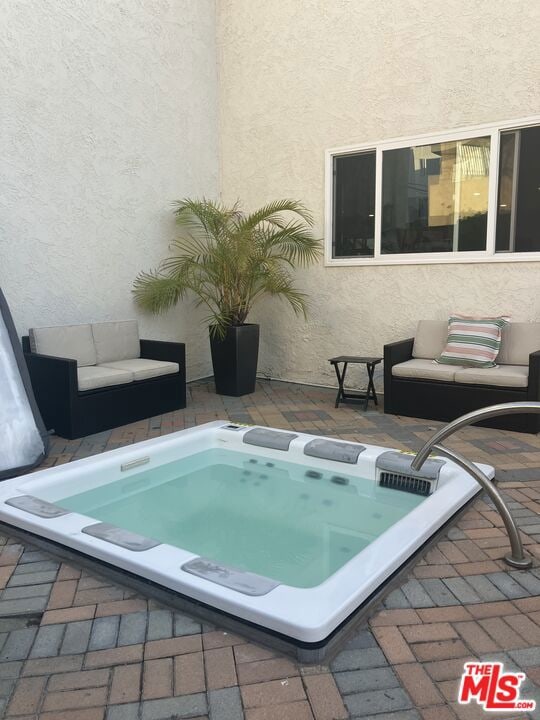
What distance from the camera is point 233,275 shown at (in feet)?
19.9

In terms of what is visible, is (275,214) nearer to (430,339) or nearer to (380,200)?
(380,200)

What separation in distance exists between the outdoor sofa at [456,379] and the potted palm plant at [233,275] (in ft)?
4.99

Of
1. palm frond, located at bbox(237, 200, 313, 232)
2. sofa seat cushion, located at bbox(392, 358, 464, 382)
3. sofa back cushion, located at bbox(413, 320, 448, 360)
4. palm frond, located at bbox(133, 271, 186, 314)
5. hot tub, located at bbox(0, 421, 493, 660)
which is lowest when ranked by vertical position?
hot tub, located at bbox(0, 421, 493, 660)

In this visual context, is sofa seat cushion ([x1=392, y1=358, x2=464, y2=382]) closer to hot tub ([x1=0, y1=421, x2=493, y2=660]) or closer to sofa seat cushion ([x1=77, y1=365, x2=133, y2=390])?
hot tub ([x1=0, y1=421, x2=493, y2=660])

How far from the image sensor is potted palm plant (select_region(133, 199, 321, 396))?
19.7 feet

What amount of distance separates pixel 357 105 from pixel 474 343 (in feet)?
9.55

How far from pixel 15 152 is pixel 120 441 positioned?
266 cm

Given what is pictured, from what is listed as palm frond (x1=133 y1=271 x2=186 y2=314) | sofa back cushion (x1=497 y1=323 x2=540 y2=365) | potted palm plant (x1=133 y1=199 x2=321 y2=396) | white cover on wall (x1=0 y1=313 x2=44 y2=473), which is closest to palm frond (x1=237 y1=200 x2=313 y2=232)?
potted palm plant (x1=133 y1=199 x2=321 y2=396)

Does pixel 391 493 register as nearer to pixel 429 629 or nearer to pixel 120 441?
pixel 429 629

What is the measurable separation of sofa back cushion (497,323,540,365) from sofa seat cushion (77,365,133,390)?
3363 millimetres

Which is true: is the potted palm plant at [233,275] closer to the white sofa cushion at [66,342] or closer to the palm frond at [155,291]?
the palm frond at [155,291]

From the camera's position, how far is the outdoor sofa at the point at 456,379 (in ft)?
14.9

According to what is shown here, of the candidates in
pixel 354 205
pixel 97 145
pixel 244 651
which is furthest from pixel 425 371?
pixel 97 145

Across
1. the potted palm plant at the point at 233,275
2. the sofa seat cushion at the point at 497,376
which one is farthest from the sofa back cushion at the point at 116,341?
the sofa seat cushion at the point at 497,376
